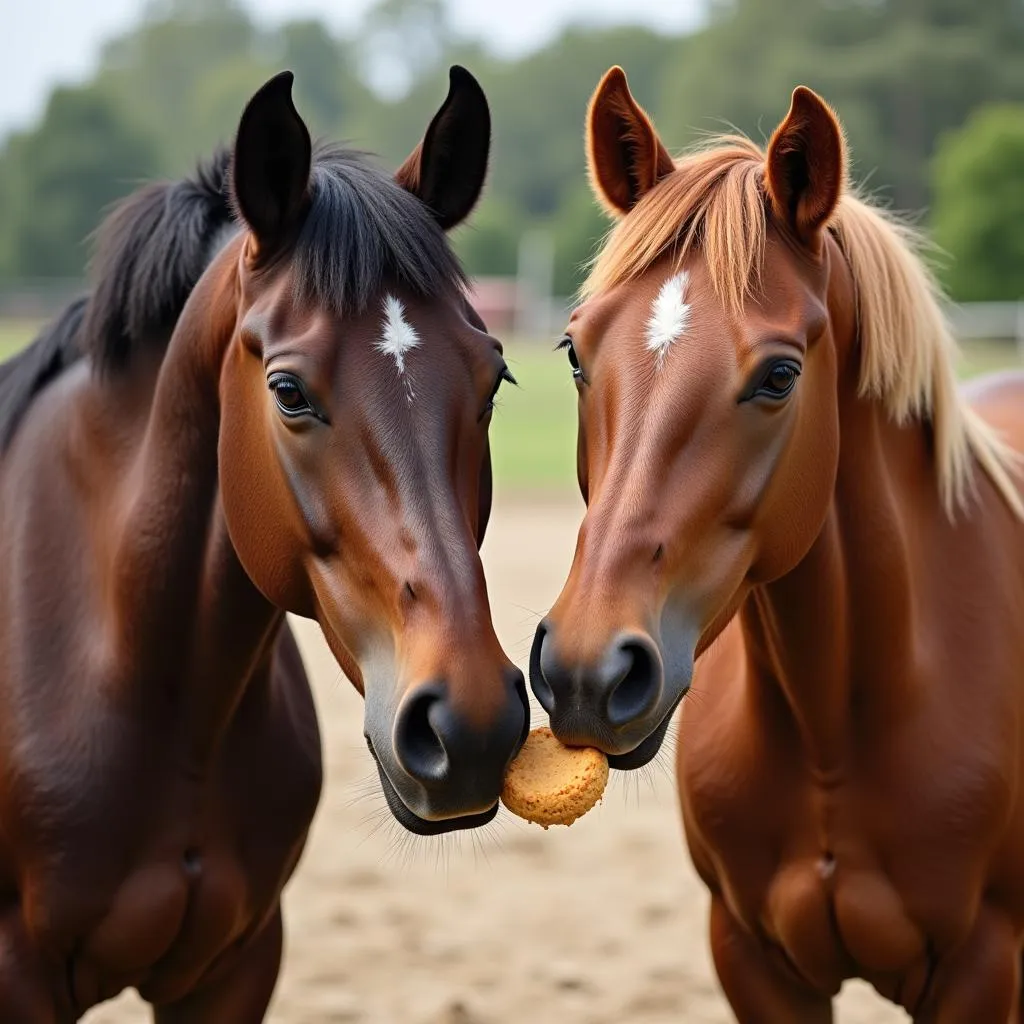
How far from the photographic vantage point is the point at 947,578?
9.75 feet

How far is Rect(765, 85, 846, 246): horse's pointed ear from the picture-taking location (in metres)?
2.52

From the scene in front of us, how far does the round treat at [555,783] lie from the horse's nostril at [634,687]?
107 mm

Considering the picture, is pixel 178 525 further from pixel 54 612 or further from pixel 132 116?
pixel 132 116

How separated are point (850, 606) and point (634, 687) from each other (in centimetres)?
80

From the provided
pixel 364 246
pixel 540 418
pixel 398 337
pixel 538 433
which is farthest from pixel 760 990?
pixel 540 418

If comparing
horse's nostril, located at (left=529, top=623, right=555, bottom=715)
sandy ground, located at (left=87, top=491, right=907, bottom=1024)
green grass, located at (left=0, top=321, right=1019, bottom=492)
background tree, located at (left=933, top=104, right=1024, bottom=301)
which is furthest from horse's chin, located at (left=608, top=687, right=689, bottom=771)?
background tree, located at (left=933, top=104, right=1024, bottom=301)

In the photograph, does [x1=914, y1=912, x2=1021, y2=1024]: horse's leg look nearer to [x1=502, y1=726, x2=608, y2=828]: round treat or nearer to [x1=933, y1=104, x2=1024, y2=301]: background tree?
[x1=502, y1=726, x2=608, y2=828]: round treat

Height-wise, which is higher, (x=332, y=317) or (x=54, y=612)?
(x=332, y=317)

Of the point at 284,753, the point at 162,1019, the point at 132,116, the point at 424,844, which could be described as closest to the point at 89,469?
the point at 284,753

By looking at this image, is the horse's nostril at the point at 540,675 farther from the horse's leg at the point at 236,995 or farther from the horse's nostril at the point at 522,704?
the horse's leg at the point at 236,995

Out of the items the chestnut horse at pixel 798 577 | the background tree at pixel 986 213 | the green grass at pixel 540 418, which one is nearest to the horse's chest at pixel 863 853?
the chestnut horse at pixel 798 577

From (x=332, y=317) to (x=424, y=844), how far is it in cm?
451

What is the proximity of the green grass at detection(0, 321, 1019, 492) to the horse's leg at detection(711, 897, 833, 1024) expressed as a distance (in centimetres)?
927

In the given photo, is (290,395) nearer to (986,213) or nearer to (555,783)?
(555,783)
